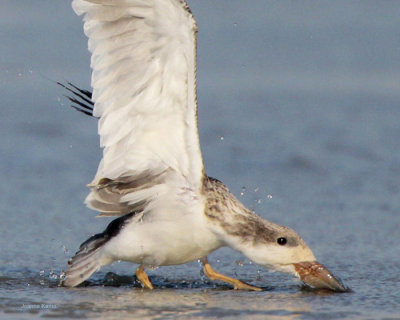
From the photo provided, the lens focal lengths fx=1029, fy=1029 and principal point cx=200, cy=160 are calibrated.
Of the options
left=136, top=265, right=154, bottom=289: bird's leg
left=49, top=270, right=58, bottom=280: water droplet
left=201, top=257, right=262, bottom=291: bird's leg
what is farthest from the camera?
left=49, top=270, right=58, bottom=280: water droplet

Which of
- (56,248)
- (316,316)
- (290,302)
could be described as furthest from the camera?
(56,248)

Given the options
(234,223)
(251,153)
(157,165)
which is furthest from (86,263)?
(251,153)

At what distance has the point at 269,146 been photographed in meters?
10.8

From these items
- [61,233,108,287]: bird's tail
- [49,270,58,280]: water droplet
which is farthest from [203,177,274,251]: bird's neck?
[49,270,58,280]: water droplet

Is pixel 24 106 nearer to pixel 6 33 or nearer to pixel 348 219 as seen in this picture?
pixel 6 33

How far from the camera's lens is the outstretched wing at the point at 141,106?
6.28m

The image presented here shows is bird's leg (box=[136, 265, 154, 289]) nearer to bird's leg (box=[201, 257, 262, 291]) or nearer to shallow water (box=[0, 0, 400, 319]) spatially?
shallow water (box=[0, 0, 400, 319])

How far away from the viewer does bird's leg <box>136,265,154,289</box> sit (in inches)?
265

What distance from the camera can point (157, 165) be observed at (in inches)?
260

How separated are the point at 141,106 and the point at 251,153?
13.8ft

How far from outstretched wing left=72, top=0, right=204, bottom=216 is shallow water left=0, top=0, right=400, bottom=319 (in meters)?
0.65

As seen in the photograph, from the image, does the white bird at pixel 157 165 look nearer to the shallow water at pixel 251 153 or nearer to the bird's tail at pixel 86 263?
the bird's tail at pixel 86 263

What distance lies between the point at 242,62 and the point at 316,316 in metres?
7.75

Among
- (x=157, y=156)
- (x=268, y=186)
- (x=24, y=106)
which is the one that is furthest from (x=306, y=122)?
(x=157, y=156)
